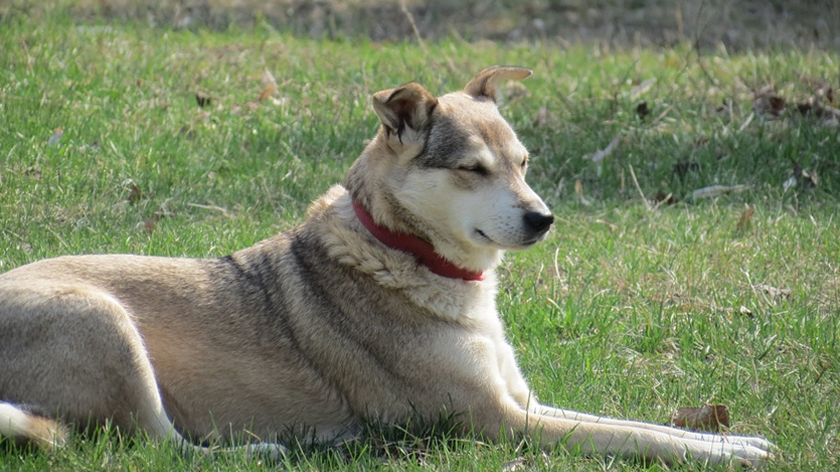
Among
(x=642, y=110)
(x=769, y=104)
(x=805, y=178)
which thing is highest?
(x=642, y=110)

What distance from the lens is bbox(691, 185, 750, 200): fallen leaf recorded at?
22.7 ft

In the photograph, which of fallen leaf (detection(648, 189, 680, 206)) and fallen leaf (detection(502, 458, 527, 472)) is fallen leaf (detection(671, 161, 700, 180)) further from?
fallen leaf (detection(502, 458, 527, 472))

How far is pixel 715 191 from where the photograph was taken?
6949mm

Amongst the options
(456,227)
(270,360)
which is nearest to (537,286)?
(456,227)

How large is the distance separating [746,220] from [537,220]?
113 inches

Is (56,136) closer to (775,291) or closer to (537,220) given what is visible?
(537,220)

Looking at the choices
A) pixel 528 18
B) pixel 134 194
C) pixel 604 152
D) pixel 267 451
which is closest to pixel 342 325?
pixel 267 451

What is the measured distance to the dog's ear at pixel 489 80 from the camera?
4.58 m

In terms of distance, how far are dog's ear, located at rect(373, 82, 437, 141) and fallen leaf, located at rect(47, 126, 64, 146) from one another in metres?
3.59

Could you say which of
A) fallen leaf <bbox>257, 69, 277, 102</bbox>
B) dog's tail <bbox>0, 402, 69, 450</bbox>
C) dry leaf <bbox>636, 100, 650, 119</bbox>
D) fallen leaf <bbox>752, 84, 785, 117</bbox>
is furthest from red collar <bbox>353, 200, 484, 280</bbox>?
fallen leaf <bbox>752, 84, 785, 117</bbox>

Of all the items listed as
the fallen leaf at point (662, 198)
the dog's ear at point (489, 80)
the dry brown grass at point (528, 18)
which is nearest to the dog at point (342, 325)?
the dog's ear at point (489, 80)

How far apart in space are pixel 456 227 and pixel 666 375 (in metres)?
1.26

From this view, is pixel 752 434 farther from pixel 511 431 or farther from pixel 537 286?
pixel 537 286

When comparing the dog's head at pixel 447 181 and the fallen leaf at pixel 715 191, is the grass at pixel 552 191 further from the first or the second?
the dog's head at pixel 447 181
